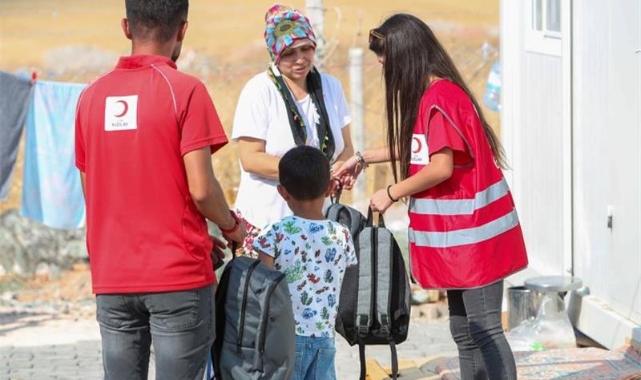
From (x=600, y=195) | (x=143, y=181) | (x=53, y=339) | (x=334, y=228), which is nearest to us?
(x=143, y=181)

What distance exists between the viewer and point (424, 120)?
16.8 feet

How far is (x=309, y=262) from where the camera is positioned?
4.73 m

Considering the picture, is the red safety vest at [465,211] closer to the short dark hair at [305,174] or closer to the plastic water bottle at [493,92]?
the short dark hair at [305,174]

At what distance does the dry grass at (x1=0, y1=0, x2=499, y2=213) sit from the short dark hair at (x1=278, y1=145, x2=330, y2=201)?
645 centimetres

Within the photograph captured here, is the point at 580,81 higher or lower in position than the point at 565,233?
higher

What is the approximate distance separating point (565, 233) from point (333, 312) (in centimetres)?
331

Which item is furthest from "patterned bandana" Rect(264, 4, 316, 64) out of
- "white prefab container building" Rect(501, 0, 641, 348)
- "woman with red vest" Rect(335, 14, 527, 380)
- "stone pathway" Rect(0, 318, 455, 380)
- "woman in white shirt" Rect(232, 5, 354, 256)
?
"stone pathway" Rect(0, 318, 455, 380)

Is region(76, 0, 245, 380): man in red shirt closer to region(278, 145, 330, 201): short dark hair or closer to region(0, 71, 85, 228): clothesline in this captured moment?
region(278, 145, 330, 201): short dark hair

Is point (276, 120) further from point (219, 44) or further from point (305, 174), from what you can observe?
point (219, 44)

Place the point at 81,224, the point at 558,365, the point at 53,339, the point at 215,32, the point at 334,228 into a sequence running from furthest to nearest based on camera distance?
the point at 215,32 → the point at 81,224 → the point at 53,339 → the point at 558,365 → the point at 334,228

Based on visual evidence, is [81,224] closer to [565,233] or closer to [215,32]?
[215,32]

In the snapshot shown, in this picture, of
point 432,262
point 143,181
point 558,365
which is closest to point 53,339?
point 558,365

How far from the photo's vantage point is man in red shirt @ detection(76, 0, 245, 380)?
407 cm

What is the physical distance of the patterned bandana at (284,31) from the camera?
562cm
